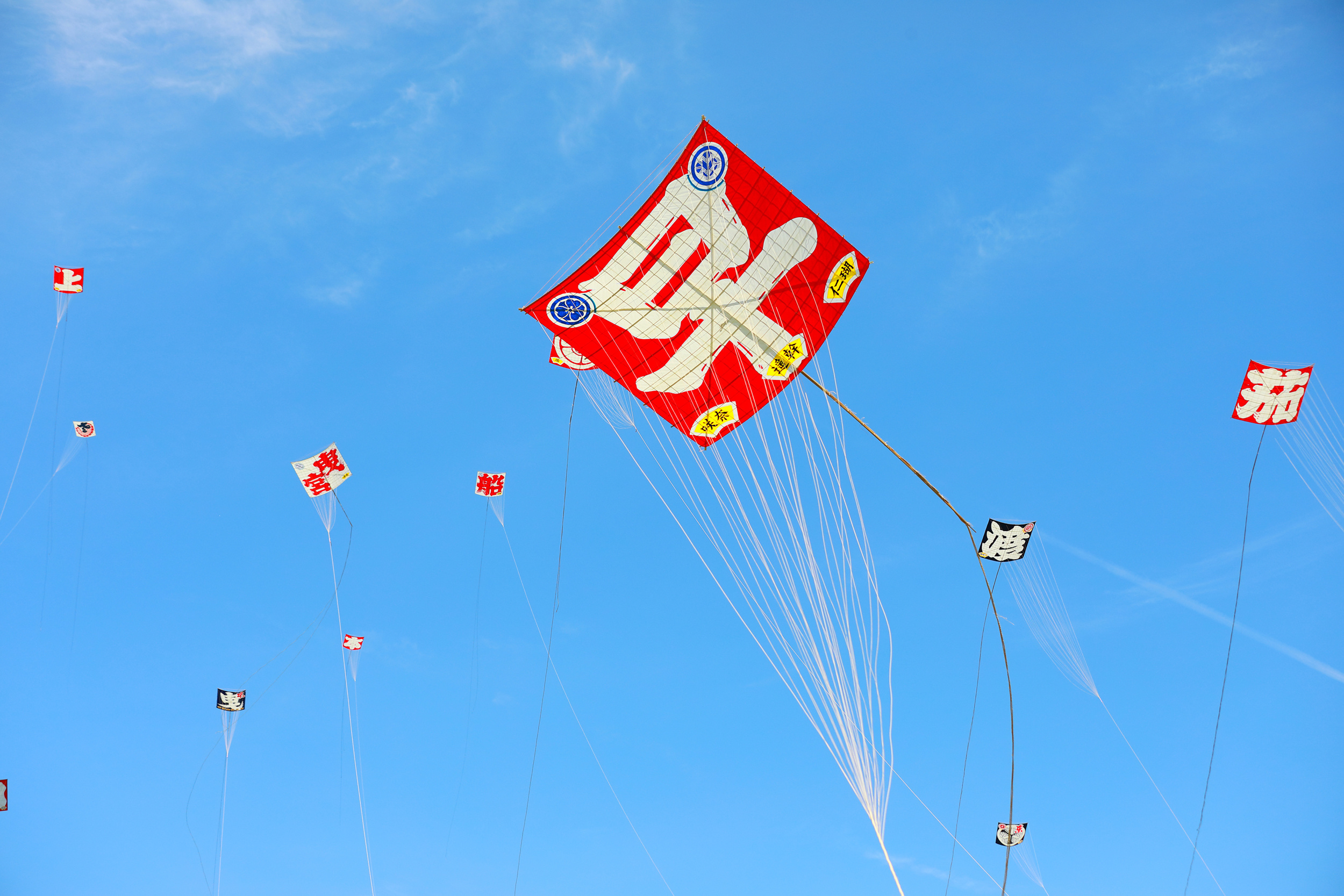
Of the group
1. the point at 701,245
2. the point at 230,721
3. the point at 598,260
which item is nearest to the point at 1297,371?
the point at 701,245

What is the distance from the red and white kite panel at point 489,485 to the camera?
2498cm

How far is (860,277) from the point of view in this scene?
18750 millimetres

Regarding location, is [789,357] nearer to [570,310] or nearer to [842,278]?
[842,278]

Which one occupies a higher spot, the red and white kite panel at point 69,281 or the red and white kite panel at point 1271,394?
the red and white kite panel at point 69,281

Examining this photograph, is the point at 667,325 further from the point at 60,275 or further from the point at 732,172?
the point at 60,275

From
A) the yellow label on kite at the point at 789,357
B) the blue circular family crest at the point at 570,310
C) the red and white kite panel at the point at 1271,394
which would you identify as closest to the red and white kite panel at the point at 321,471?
the blue circular family crest at the point at 570,310

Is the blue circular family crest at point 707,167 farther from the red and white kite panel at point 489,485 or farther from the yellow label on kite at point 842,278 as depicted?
the red and white kite panel at point 489,485

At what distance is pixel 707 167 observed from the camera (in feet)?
56.1

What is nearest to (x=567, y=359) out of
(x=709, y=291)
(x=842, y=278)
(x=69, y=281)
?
(x=709, y=291)

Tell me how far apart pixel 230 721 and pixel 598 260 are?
2158cm

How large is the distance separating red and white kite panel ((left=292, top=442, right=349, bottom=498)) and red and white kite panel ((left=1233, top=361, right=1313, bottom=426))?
23620 millimetres

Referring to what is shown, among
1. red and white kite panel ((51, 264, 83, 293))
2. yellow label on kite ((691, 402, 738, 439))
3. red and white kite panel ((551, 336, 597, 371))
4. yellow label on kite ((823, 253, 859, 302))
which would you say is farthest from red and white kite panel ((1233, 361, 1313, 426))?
red and white kite panel ((51, 264, 83, 293))

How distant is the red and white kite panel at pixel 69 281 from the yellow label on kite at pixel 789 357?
20827 millimetres

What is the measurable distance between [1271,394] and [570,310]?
1717 centimetres
